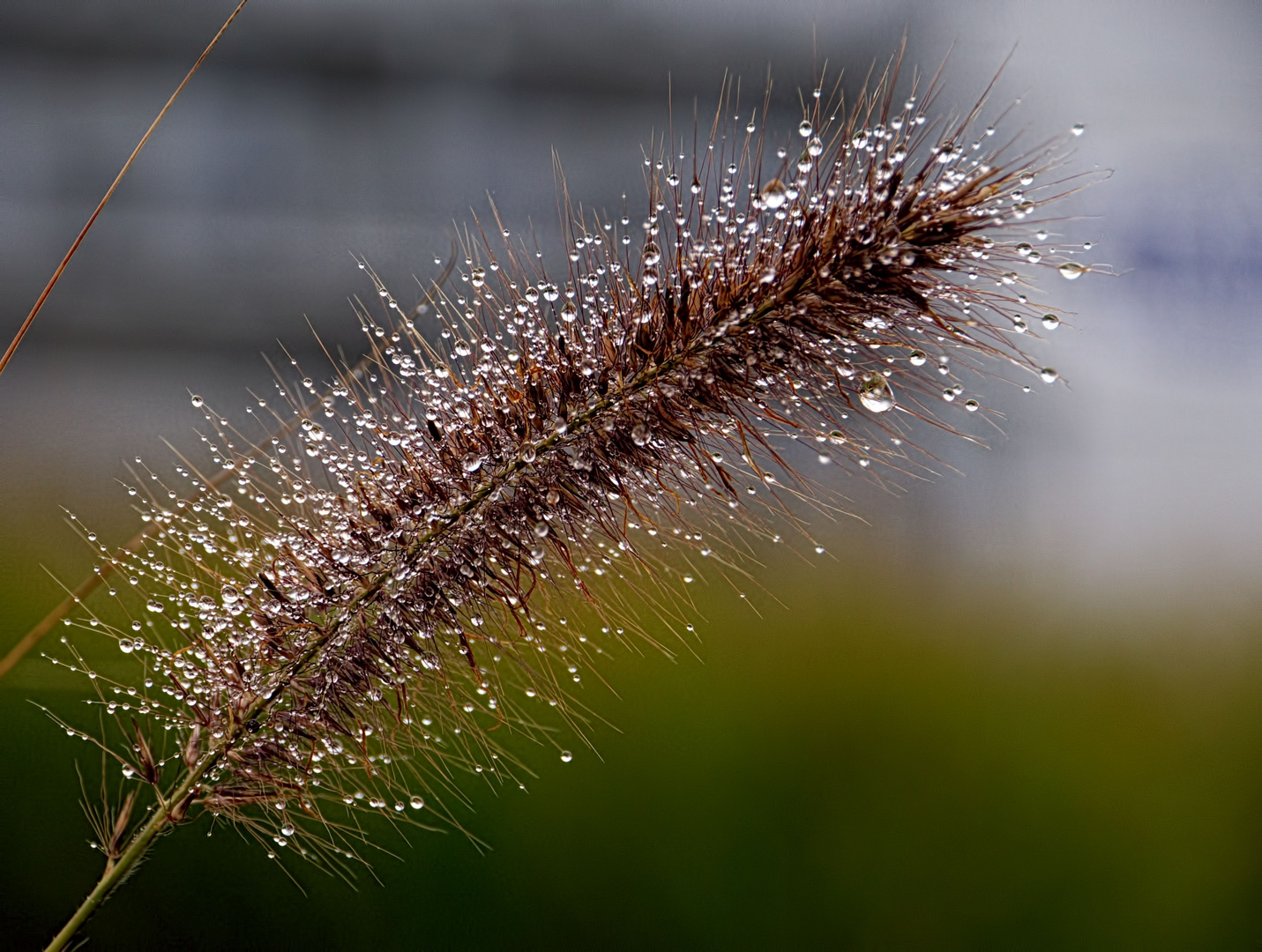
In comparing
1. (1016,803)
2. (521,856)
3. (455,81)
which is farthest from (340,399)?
(1016,803)

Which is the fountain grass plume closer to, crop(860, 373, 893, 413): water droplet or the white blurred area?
crop(860, 373, 893, 413): water droplet

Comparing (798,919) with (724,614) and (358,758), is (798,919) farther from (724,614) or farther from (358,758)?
(358,758)

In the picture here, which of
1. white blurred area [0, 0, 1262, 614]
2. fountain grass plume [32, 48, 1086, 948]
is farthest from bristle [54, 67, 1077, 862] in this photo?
white blurred area [0, 0, 1262, 614]

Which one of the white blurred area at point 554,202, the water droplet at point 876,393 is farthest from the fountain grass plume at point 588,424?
the white blurred area at point 554,202

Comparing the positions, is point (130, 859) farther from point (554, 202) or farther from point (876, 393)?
point (554, 202)

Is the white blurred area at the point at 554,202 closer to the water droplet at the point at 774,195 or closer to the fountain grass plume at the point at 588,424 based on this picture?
the fountain grass plume at the point at 588,424

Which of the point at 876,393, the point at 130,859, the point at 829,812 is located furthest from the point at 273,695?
the point at 829,812

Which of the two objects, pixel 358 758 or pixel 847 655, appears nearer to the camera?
pixel 358 758
